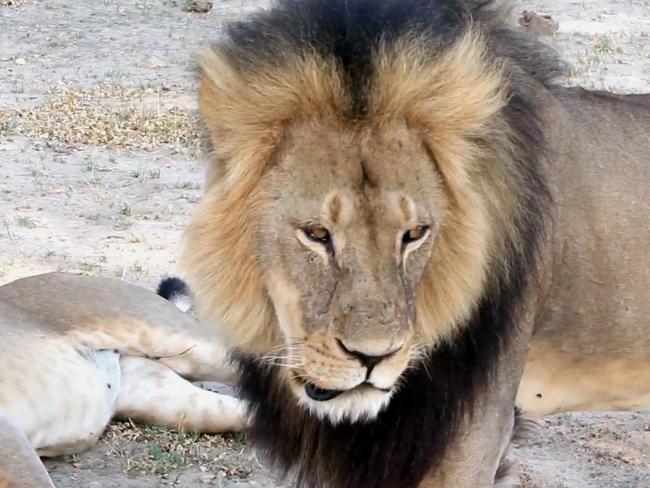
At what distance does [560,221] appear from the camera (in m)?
3.47

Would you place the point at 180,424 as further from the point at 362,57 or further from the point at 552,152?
the point at 362,57

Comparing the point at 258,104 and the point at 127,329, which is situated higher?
the point at 258,104

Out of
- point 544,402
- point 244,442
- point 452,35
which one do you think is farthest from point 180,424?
point 452,35

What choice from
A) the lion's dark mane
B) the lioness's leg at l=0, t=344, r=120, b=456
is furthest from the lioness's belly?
the lioness's leg at l=0, t=344, r=120, b=456

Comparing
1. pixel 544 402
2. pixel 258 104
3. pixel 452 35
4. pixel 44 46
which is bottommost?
pixel 44 46

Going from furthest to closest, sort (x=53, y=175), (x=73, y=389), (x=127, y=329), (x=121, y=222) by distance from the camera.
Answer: (x=53, y=175) → (x=121, y=222) → (x=127, y=329) → (x=73, y=389)

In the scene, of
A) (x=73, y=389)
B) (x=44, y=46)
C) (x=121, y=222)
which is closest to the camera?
(x=73, y=389)

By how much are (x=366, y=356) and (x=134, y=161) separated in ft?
15.8

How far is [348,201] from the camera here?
9.10ft

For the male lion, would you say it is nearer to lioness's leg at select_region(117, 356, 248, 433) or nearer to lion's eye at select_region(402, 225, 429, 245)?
lion's eye at select_region(402, 225, 429, 245)

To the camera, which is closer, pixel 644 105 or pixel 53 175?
Result: pixel 644 105

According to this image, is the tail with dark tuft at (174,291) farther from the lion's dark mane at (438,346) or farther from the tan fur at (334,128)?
the tan fur at (334,128)

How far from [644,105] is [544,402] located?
910 millimetres

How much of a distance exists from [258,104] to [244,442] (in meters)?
1.99
